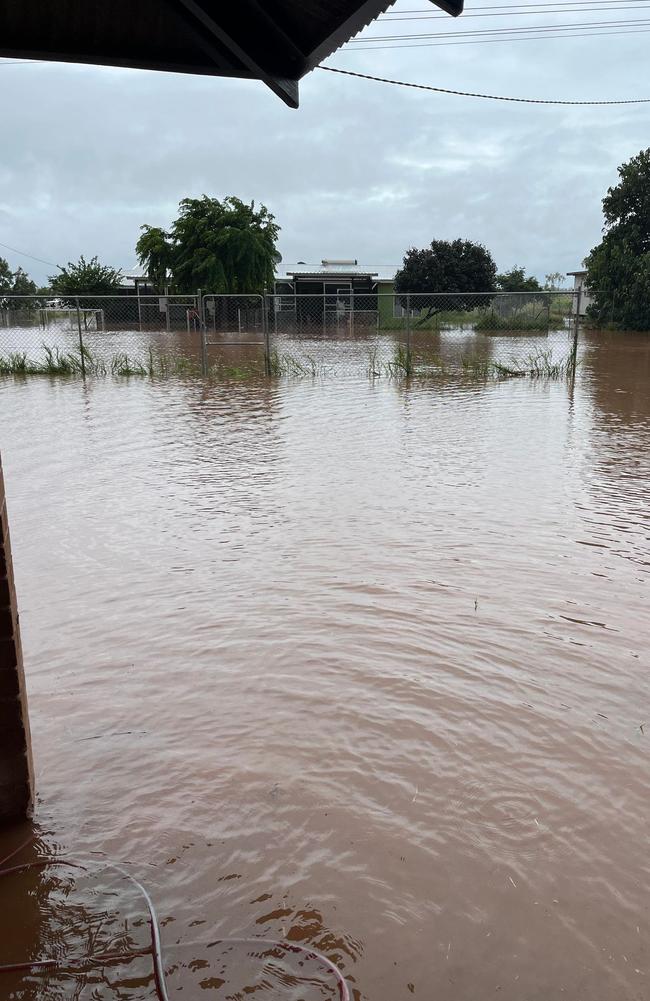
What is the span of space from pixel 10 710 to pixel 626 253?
1555 inches

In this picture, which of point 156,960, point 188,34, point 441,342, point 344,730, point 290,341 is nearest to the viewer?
point 156,960

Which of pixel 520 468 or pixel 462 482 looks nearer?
pixel 462 482

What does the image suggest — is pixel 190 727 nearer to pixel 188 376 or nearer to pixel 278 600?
pixel 278 600

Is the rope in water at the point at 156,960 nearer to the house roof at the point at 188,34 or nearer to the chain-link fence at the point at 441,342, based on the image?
the house roof at the point at 188,34

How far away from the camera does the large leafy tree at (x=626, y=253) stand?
120ft

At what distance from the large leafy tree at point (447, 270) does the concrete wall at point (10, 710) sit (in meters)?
47.3

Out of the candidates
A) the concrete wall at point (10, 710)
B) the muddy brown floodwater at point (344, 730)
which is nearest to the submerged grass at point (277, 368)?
the muddy brown floodwater at point (344, 730)

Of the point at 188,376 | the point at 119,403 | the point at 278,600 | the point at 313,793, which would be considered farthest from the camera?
the point at 188,376

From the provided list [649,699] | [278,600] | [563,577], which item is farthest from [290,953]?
[563,577]

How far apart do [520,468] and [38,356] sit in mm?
20932

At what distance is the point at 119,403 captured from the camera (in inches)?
597

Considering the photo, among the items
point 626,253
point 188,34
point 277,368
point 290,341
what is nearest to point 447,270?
point 626,253

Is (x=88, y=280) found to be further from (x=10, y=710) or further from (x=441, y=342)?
(x=10, y=710)

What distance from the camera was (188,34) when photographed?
4.16m
